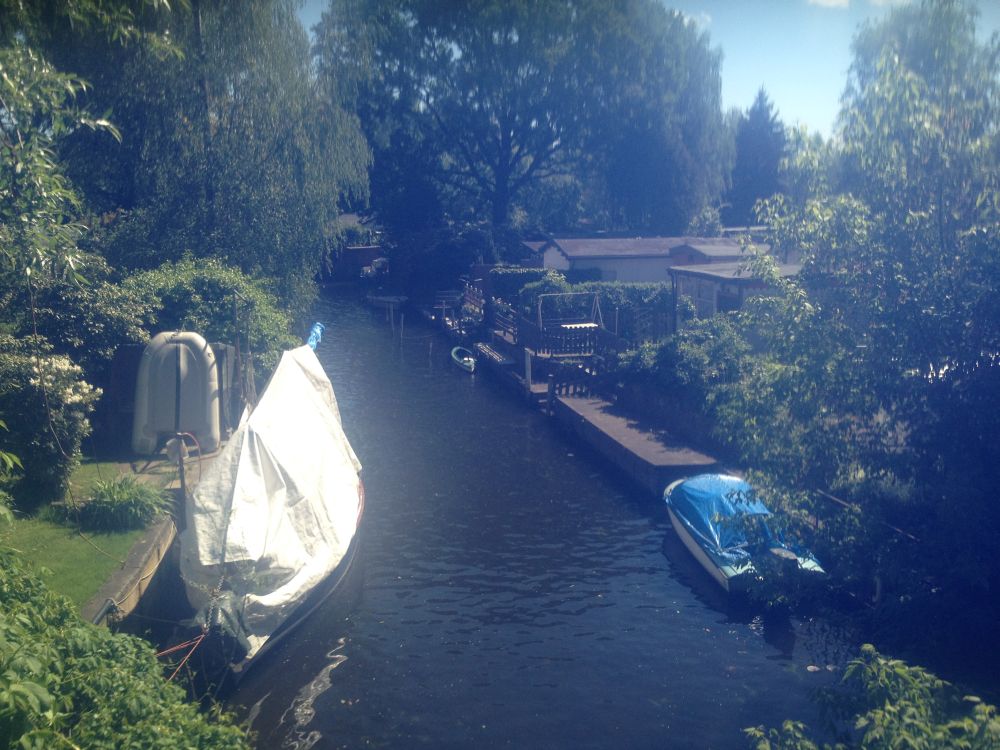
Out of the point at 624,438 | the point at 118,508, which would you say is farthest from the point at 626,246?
the point at 118,508

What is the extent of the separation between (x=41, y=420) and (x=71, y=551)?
236 centimetres

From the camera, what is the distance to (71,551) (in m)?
13.2

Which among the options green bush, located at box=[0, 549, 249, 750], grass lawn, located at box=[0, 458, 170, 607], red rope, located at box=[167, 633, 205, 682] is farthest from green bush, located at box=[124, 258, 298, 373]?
green bush, located at box=[0, 549, 249, 750]


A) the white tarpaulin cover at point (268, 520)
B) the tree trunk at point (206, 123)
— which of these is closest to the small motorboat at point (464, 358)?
the tree trunk at point (206, 123)

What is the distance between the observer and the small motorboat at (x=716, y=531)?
15.0 metres

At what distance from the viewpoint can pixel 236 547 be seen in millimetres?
13094

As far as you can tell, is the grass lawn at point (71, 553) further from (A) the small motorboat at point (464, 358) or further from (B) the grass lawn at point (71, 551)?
(A) the small motorboat at point (464, 358)

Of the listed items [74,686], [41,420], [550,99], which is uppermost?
[550,99]

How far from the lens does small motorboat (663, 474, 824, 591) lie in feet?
49.1

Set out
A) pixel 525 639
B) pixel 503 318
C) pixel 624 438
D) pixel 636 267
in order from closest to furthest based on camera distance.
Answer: pixel 525 639
pixel 624 438
pixel 503 318
pixel 636 267

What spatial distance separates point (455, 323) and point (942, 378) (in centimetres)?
3922

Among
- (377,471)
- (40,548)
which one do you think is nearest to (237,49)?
(377,471)

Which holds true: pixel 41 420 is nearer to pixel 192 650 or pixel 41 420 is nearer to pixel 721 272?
pixel 192 650

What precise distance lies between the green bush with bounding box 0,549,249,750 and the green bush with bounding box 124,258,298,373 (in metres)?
13.3
